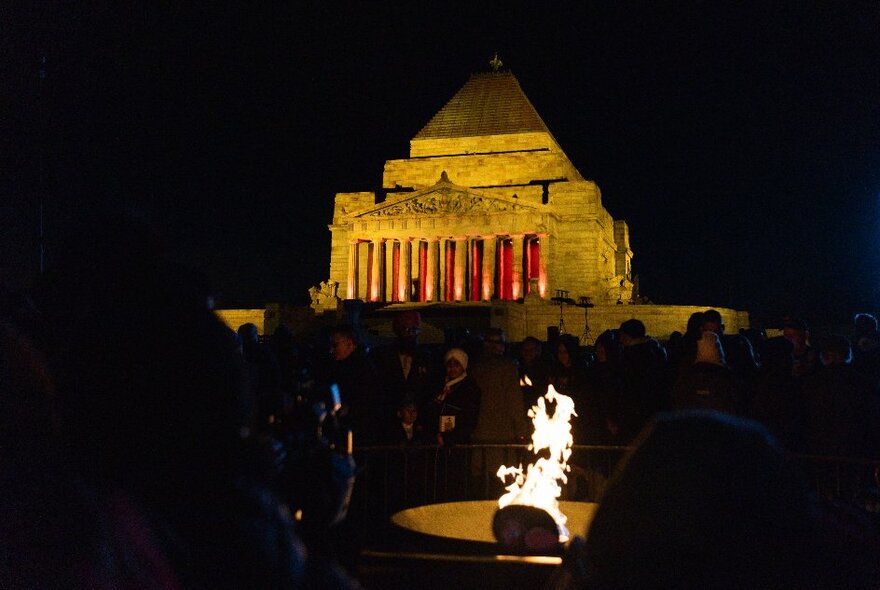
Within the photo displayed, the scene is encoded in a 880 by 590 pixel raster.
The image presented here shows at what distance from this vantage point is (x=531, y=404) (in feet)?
29.6

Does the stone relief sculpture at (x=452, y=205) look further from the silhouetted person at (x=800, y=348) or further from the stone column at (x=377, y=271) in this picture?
the silhouetted person at (x=800, y=348)

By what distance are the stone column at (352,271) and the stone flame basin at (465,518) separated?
126 ft

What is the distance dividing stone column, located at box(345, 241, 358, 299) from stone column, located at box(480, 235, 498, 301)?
7.62 m

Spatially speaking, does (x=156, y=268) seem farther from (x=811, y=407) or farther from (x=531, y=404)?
(x=531, y=404)

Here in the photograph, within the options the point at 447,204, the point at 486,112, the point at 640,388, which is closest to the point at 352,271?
the point at 447,204

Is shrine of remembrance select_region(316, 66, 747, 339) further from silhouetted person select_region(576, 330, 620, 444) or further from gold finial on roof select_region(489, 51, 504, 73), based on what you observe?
silhouetted person select_region(576, 330, 620, 444)

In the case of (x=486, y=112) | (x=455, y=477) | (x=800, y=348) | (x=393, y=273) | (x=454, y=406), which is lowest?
(x=455, y=477)

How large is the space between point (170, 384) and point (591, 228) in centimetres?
4189

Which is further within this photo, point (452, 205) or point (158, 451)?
point (452, 205)

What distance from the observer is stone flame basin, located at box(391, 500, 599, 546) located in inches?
221

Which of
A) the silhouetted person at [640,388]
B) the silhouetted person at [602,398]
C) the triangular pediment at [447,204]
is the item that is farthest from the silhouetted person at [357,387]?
the triangular pediment at [447,204]

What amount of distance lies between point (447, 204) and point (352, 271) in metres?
6.83

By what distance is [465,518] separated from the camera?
5.90 meters

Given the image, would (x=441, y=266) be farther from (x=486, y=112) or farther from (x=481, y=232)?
(x=486, y=112)
